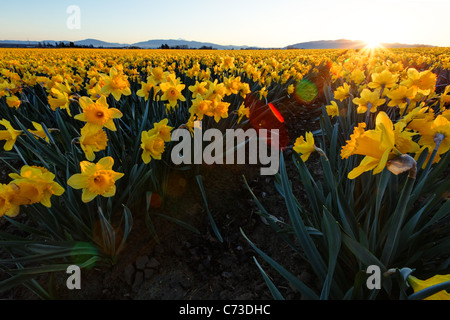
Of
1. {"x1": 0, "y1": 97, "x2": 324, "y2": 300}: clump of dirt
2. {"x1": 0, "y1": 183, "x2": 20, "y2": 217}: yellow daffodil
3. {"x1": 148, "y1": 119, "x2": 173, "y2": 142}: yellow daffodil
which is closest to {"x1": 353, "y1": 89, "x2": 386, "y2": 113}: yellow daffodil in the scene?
{"x1": 0, "y1": 97, "x2": 324, "y2": 300}: clump of dirt

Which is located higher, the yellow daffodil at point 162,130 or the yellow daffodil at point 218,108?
the yellow daffodil at point 218,108

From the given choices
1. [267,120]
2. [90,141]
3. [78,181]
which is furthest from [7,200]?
[267,120]

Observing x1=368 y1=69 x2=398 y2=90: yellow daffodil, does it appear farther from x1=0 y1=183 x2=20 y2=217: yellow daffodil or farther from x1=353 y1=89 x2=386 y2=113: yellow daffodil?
x1=0 y1=183 x2=20 y2=217: yellow daffodil

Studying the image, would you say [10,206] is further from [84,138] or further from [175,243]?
[175,243]

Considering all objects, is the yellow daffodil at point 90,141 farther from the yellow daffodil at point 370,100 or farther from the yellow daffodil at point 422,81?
the yellow daffodil at point 422,81

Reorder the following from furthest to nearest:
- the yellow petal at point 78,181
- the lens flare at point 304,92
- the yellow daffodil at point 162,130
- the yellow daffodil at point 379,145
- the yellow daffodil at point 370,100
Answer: the lens flare at point 304,92 < the yellow daffodil at point 370,100 < the yellow daffodil at point 162,130 < the yellow petal at point 78,181 < the yellow daffodil at point 379,145

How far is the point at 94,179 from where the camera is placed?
1.19m

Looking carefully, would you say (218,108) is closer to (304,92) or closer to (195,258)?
(195,258)

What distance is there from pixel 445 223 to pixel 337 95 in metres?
1.64

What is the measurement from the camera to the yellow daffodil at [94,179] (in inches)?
45.9

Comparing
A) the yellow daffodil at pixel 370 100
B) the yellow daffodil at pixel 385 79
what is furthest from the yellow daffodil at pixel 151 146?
the yellow daffodil at pixel 385 79
